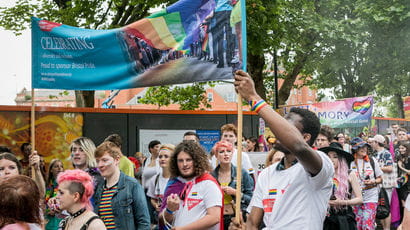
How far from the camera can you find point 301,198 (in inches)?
144

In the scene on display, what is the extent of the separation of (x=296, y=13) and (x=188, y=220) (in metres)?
13.1

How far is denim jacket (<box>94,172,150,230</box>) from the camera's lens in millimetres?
5375

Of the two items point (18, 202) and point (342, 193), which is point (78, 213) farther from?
point (342, 193)

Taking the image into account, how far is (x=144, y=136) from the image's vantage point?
16.5 meters

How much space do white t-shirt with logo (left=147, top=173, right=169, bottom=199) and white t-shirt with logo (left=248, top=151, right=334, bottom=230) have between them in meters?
4.11

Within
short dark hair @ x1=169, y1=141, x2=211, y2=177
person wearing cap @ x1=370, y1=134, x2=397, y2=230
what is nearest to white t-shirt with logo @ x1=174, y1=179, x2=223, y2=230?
short dark hair @ x1=169, y1=141, x2=211, y2=177

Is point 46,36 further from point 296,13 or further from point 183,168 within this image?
point 296,13

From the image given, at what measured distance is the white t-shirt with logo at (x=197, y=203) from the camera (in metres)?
5.15

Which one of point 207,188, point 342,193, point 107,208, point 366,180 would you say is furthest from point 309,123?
point 366,180

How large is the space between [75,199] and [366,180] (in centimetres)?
631

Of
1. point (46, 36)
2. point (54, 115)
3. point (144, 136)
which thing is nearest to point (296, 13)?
point (144, 136)

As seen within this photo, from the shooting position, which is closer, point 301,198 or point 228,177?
point 301,198

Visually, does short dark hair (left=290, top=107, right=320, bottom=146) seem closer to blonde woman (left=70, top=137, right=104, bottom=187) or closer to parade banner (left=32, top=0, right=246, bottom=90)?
parade banner (left=32, top=0, right=246, bottom=90)

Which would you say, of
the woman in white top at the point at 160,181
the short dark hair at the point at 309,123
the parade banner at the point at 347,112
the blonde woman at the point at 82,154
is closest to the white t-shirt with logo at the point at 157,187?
the woman in white top at the point at 160,181
